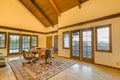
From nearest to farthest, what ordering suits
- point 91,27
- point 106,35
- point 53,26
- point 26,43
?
point 106,35
point 91,27
point 26,43
point 53,26

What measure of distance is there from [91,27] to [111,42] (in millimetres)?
1467

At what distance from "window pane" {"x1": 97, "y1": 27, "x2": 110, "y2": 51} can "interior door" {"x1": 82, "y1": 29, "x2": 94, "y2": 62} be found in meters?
0.51

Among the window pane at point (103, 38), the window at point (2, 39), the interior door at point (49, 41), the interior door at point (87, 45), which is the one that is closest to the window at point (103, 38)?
the window pane at point (103, 38)

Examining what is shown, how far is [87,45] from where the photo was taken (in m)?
5.44

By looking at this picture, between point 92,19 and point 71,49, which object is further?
point 71,49

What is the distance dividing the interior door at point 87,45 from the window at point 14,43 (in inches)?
249

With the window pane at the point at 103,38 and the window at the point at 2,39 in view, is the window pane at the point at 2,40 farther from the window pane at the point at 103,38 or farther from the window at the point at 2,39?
the window pane at the point at 103,38

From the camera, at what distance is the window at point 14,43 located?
7773 millimetres

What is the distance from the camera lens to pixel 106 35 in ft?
14.6

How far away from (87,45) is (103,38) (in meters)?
1.14

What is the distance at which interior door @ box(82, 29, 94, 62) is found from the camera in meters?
5.19

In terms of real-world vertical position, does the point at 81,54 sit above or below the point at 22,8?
below

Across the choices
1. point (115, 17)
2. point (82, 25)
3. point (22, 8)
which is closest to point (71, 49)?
point (82, 25)

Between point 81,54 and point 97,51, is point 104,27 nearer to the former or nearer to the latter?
point 97,51
